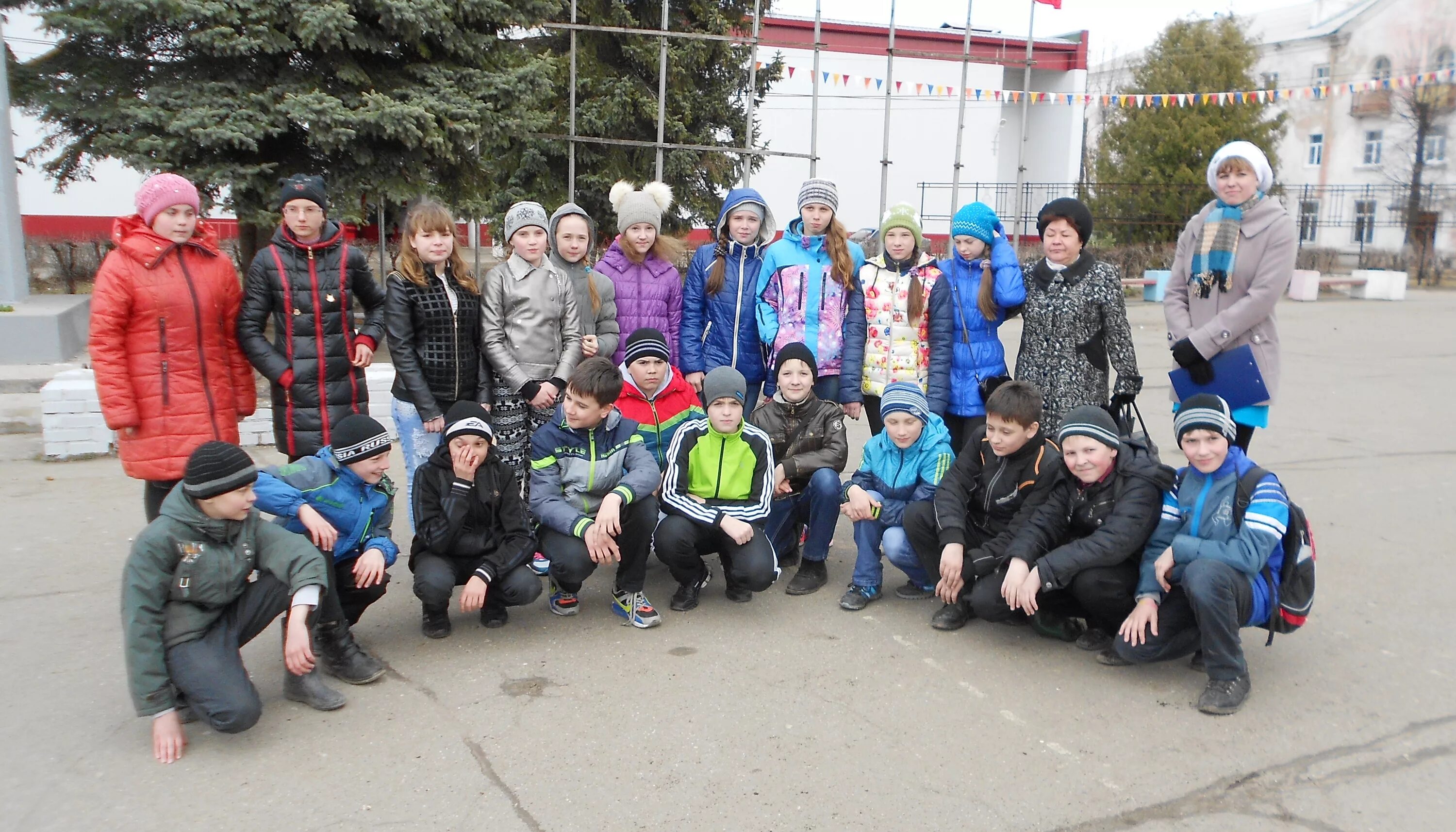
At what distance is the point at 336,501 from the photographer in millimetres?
3697

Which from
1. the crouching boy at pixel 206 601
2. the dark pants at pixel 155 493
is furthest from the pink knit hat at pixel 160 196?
the crouching boy at pixel 206 601

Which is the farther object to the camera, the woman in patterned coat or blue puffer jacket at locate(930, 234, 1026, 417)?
blue puffer jacket at locate(930, 234, 1026, 417)

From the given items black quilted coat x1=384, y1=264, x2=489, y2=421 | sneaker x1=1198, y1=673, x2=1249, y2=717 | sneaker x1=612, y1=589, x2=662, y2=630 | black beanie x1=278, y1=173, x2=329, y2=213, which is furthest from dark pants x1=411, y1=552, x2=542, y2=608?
sneaker x1=1198, y1=673, x2=1249, y2=717

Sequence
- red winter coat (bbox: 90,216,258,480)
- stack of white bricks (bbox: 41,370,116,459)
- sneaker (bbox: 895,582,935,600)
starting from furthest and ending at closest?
stack of white bricks (bbox: 41,370,116,459) < sneaker (bbox: 895,582,935,600) < red winter coat (bbox: 90,216,258,480)

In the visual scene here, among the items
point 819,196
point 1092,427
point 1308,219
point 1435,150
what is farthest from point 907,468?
point 1435,150

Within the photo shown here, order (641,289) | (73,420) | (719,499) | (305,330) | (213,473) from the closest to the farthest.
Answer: (213,473) → (305,330) → (719,499) → (641,289) → (73,420)

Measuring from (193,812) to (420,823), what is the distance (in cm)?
63

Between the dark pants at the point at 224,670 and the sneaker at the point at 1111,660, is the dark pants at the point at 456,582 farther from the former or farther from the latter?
the sneaker at the point at 1111,660

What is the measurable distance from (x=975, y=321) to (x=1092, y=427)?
1287mm

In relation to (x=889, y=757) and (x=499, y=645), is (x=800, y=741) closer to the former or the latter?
(x=889, y=757)

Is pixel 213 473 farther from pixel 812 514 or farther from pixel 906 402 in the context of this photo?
pixel 906 402

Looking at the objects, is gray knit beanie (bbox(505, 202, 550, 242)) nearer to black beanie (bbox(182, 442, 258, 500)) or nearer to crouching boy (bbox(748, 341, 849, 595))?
crouching boy (bbox(748, 341, 849, 595))

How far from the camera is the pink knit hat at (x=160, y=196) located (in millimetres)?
3877

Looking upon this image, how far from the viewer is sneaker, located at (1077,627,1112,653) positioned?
3.94 m
